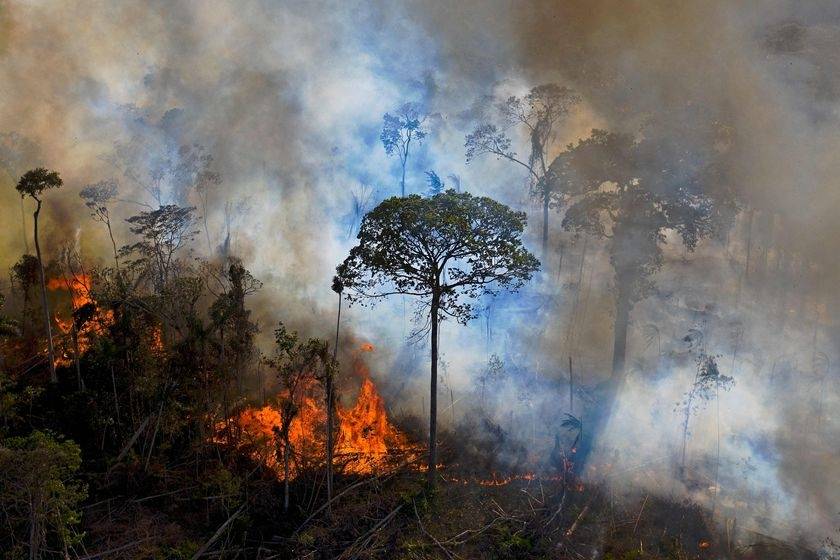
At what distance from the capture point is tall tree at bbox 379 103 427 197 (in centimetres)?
4631

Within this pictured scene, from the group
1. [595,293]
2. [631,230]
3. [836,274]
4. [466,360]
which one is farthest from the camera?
[595,293]

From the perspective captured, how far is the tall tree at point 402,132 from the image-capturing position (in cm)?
4631

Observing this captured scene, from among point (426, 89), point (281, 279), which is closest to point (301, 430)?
point (281, 279)

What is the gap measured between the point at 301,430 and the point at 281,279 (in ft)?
55.8

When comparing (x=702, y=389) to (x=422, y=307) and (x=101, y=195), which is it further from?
(x=101, y=195)

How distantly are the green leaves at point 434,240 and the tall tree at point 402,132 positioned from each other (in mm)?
25275

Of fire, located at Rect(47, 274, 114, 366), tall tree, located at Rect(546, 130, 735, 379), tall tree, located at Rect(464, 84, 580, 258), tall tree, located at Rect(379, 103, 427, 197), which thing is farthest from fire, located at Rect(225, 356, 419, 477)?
tall tree, located at Rect(379, 103, 427, 197)

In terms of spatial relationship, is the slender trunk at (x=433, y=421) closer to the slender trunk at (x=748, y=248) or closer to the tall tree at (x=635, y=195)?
the tall tree at (x=635, y=195)

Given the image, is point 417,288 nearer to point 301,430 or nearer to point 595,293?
point 301,430

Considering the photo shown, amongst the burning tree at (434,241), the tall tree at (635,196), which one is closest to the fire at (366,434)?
the burning tree at (434,241)

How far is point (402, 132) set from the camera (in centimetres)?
4647

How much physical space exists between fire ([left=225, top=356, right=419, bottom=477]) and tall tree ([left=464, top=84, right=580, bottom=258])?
20090 millimetres

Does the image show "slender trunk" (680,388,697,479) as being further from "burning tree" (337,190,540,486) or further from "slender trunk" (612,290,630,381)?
"burning tree" (337,190,540,486)

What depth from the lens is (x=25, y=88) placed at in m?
48.0
